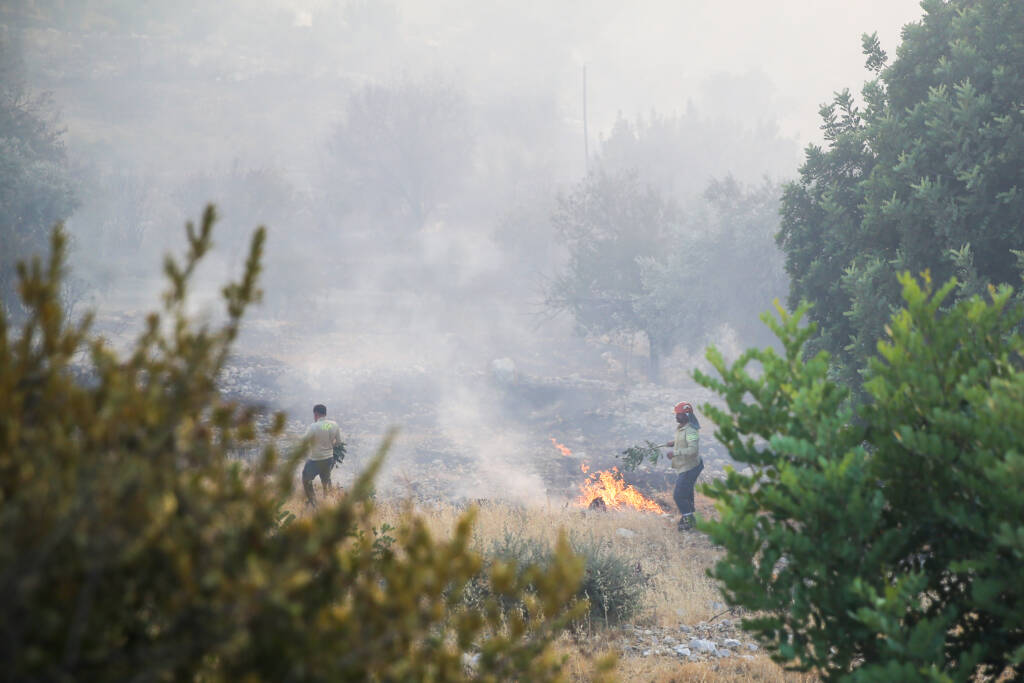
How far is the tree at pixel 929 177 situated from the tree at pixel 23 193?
79.5 feet

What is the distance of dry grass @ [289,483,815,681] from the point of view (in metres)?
5.66

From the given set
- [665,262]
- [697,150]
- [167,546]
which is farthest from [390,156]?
[167,546]

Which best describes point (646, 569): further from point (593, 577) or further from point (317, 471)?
point (317, 471)

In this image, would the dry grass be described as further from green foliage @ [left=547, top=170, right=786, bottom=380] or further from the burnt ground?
green foliage @ [left=547, top=170, right=786, bottom=380]

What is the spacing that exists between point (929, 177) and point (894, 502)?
30.1 ft

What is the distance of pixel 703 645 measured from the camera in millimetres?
6609

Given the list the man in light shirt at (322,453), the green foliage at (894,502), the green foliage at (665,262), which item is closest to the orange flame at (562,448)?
the green foliage at (665,262)

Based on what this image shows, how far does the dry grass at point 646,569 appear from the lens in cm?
566

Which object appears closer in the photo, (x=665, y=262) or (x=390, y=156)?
(x=665, y=262)

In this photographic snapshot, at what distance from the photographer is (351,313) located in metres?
38.6

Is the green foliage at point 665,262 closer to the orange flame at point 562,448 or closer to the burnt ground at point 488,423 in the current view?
the burnt ground at point 488,423

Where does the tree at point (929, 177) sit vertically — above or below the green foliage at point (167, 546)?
above

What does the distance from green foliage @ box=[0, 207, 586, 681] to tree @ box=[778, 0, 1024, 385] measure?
29.4 ft

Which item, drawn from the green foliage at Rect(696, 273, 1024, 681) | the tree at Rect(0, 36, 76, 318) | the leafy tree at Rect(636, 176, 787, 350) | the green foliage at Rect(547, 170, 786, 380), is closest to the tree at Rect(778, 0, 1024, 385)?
the green foliage at Rect(696, 273, 1024, 681)
